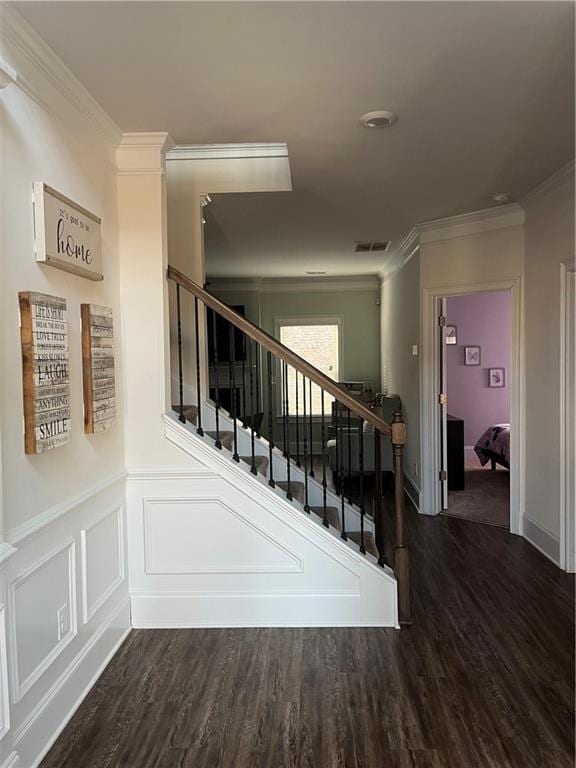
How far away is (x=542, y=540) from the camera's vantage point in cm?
378

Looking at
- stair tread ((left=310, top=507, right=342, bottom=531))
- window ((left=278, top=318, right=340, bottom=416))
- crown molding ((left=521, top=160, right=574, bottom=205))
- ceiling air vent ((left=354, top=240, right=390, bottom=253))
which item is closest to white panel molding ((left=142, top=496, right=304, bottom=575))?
stair tread ((left=310, top=507, right=342, bottom=531))

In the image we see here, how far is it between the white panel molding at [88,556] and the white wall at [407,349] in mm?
3100

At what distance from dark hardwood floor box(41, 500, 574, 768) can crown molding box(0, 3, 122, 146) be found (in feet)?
7.94

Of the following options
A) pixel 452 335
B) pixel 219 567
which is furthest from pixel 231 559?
pixel 452 335

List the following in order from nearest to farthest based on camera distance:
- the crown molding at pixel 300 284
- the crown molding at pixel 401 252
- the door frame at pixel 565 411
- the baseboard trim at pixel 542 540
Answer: the door frame at pixel 565 411, the baseboard trim at pixel 542 540, the crown molding at pixel 401 252, the crown molding at pixel 300 284

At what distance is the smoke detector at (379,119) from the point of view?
248cm

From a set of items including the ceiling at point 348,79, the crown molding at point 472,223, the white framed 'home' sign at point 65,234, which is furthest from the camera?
the crown molding at point 472,223

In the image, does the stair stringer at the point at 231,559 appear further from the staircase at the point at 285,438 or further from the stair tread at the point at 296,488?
the stair tread at the point at 296,488

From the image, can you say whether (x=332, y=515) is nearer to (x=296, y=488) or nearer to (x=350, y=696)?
(x=296, y=488)

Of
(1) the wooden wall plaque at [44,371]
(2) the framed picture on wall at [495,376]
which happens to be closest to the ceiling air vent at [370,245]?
(2) the framed picture on wall at [495,376]

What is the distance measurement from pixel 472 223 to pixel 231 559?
3353mm

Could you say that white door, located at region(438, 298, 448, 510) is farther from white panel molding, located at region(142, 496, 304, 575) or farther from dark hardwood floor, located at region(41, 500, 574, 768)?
white panel molding, located at region(142, 496, 304, 575)

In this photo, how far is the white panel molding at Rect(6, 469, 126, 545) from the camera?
1759mm

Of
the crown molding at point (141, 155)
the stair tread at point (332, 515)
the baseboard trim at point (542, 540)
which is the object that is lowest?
the baseboard trim at point (542, 540)
